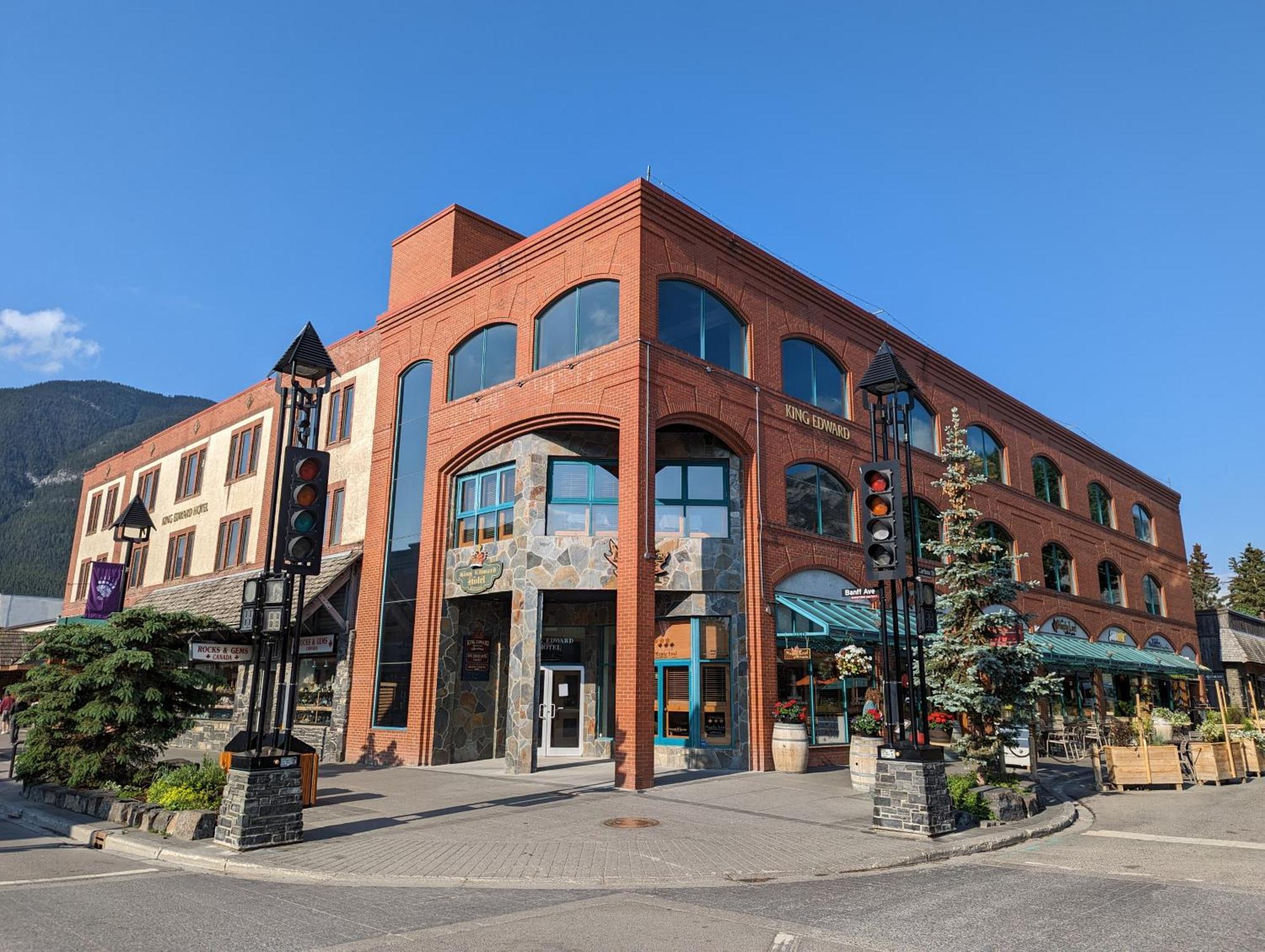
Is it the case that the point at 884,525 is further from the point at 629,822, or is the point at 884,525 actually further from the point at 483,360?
the point at 483,360

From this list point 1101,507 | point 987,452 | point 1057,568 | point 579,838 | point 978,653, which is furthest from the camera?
point 1101,507

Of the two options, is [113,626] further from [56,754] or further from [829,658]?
[829,658]

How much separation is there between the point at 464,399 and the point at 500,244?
20.6 ft

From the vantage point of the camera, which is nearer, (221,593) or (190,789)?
(190,789)

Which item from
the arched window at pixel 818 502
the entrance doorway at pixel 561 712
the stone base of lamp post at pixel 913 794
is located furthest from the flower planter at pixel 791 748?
the stone base of lamp post at pixel 913 794

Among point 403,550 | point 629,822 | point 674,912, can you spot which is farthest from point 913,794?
point 403,550

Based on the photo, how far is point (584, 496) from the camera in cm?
1992

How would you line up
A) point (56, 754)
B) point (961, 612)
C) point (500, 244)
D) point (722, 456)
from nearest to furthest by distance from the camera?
1. point (56, 754)
2. point (961, 612)
3. point (722, 456)
4. point (500, 244)

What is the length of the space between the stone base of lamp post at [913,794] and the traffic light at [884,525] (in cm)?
238

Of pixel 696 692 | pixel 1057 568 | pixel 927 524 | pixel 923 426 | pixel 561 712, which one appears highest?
pixel 923 426

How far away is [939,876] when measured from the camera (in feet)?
29.5

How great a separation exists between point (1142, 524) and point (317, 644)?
3933cm

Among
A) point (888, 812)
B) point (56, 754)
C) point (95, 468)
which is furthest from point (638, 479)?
point (95, 468)

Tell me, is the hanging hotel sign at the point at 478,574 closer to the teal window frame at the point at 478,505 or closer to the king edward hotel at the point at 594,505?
the king edward hotel at the point at 594,505
